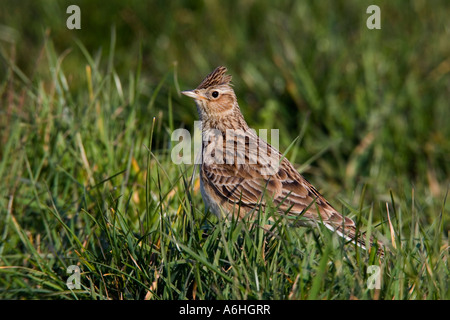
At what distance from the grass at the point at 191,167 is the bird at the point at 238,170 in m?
0.22

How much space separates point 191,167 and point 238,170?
365 mm

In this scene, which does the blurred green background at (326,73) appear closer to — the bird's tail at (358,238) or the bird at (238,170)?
the bird at (238,170)

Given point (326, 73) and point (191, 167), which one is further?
point (326, 73)

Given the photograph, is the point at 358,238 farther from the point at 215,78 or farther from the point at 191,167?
the point at 215,78

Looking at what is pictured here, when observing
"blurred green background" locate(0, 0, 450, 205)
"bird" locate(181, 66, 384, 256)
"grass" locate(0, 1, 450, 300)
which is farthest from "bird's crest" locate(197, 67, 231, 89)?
"blurred green background" locate(0, 0, 450, 205)

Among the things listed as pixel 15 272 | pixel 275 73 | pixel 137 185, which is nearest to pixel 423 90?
pixel 275 73

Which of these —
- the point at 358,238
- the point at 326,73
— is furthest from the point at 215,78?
the point at 326,73

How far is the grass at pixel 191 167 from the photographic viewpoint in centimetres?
398

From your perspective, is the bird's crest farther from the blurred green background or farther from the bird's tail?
the bird's tail

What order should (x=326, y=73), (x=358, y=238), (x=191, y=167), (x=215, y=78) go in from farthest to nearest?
(x=326, y=73), (x=215, y=78), (x=191, y=167), (x=358, y=238)

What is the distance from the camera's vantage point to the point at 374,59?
786 cm

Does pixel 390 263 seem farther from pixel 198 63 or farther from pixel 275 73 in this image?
pixel 198 63

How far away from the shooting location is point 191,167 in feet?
17.4

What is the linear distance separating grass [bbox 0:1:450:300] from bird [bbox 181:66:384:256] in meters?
0.22
